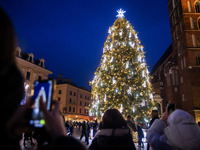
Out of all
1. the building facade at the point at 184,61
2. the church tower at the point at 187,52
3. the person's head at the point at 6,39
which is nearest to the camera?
the person's head at the point at 6,39

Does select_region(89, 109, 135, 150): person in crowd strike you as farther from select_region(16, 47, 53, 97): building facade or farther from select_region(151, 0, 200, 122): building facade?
select_region(16, 47, 53, 97): building facade

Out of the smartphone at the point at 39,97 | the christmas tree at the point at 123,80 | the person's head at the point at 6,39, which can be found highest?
the christmas tree at the point at 123,80

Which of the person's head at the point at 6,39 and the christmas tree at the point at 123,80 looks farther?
the christmas tree at the point at 123,80

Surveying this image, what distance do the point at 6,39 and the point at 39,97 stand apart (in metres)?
0.43

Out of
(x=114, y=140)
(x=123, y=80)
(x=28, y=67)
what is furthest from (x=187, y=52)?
(x=28, y=67)

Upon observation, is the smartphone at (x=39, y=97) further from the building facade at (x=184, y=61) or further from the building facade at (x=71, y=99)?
the building facade at (x=71, y=99)

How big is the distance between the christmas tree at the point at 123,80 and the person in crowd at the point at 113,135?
11.0 meters

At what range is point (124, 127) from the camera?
2.35 m

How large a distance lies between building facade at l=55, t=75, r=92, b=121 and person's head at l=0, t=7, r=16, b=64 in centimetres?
4856

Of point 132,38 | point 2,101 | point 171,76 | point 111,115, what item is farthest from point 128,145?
point 171,76

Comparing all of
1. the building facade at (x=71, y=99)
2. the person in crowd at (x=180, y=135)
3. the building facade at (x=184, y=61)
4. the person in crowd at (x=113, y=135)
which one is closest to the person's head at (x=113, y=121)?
the person in crowd at (x=113, y=135)

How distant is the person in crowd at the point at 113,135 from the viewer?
224 centimetres

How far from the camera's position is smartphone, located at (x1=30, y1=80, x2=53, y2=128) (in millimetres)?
911

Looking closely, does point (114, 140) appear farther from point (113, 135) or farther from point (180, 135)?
point (180, 135)
